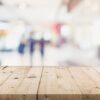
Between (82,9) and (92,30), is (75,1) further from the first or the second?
(92,30)

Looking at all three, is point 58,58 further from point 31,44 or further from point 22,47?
point 22,47

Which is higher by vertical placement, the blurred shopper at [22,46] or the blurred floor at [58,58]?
the blurred shopper at [22,46]

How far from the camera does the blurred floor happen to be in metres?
3.74

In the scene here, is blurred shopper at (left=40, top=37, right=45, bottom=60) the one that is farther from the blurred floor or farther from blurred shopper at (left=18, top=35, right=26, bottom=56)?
blurred shopper at (left=18, top=35, right=26, bottom=56)

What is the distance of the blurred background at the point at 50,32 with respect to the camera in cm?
372

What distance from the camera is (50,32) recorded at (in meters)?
3.75

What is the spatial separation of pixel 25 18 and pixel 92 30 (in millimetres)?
996

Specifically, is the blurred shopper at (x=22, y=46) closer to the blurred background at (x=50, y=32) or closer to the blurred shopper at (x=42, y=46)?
the blurred background at (x=50, y=32)

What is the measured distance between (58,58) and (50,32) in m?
0.39

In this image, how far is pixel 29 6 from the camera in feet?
12.2

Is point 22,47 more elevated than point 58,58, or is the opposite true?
point 22,47

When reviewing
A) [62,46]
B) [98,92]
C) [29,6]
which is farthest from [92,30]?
[98,92]

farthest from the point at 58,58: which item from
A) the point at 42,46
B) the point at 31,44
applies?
the point at 31,44

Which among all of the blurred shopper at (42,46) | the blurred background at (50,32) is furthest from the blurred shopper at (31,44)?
the blurred shopper at (42,46)
